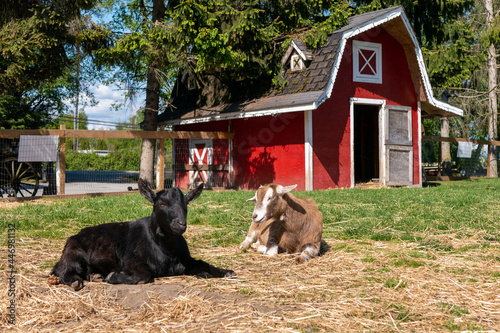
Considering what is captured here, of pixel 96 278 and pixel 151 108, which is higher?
pixel 151 108

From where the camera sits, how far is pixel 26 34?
1584 cm

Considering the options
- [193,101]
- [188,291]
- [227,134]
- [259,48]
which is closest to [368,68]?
[259,48]

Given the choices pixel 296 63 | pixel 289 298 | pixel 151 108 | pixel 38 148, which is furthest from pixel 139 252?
pixel 151 108

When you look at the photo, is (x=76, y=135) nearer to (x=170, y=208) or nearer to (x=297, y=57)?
(x=297, y=57)

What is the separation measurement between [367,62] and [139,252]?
15.1 metres

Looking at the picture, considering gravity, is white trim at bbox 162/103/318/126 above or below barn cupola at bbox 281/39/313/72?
below

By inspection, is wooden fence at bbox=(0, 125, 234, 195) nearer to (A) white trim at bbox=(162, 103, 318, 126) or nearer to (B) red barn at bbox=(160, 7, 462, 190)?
(A) white trim at bbox=(162, 103, 318, 126)

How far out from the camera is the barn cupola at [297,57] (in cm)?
1722

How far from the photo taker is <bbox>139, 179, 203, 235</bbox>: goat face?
4.57m

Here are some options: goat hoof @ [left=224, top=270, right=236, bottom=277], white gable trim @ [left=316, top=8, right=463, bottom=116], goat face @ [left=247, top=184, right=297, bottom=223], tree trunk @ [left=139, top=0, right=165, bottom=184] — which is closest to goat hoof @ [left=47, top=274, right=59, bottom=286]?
goat hoof @ [left=224, top=270, right=236, bottom=277]

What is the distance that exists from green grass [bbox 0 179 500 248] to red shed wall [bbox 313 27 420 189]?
450 centimetres

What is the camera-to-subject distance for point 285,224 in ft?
20.2

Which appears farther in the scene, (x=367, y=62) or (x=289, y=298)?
(x=367, y=62)

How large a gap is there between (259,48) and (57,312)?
1586 cm
